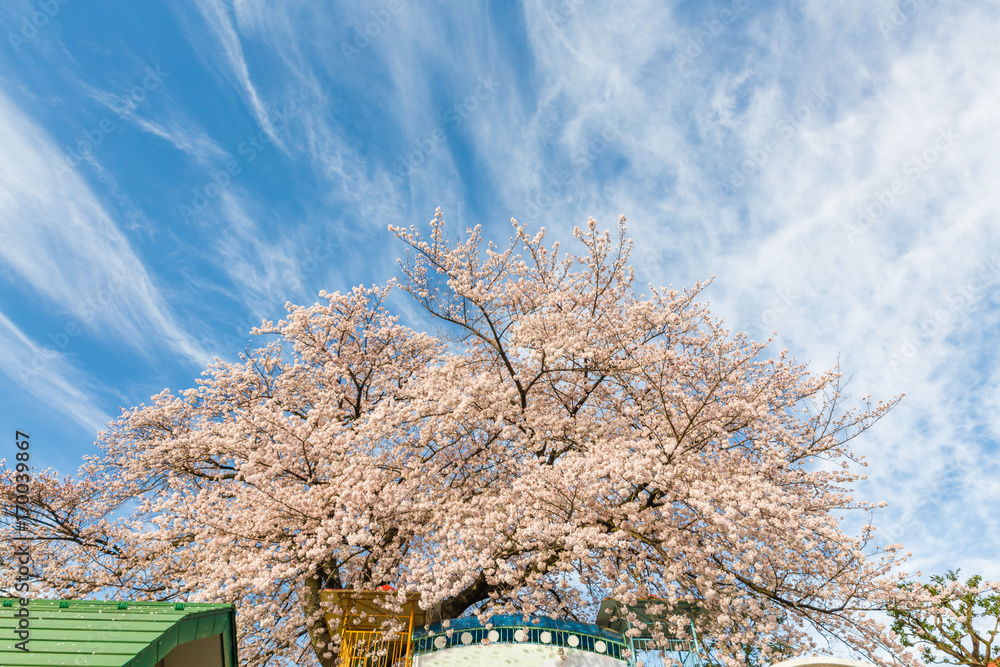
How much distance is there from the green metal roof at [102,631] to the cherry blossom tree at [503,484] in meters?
3.40

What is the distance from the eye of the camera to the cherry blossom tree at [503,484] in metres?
8.28

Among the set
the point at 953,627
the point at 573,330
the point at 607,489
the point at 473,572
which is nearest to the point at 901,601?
the point at 607,489

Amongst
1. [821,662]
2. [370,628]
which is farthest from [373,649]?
[821,662]

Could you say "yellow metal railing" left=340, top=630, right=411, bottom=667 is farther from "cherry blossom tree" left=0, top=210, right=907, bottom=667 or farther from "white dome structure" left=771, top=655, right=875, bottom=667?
"white dome structure" left=771, top=655, right=875, bottom=667

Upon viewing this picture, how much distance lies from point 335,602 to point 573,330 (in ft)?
24.7

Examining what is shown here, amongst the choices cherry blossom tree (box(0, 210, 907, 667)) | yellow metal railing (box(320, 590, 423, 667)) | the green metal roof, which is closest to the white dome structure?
cherry blossom tree (box(0, 210, 907, 667))

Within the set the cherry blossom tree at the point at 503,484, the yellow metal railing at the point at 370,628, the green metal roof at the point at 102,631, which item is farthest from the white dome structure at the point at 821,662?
the yellow metal railing at the point at 370,628

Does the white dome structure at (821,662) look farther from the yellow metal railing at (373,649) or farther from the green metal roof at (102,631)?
the yellow metal railing at (373,649)

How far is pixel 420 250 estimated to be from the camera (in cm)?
1198

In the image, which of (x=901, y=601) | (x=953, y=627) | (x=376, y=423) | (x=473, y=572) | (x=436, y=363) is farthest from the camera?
(x=436, y=363)

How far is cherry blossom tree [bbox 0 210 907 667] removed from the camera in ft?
27.2

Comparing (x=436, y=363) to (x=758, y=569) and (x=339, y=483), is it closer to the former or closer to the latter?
(x=339, y=483)

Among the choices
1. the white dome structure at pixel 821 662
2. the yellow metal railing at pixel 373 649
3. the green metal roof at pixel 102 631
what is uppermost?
the green metal roof at pixel 102 631

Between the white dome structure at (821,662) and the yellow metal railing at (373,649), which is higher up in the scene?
the yellow metal railing at (373,649)
